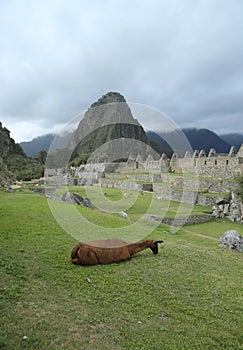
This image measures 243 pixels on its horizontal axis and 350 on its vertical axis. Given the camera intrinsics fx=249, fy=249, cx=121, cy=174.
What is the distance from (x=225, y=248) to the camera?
9.89 metres

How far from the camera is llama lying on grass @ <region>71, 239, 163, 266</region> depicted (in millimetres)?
6156

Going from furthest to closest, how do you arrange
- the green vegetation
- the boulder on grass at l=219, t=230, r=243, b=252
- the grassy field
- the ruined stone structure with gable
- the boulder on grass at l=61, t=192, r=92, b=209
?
the ruined stone structure with gable → the boulder on grass at l=61, t=192, r=92, b=209 → the green vegetation → the boulder on grass at l=219, t=230, r=243, b=252 → the grassy field

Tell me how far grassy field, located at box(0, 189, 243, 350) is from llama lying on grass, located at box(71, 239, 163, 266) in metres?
0.20

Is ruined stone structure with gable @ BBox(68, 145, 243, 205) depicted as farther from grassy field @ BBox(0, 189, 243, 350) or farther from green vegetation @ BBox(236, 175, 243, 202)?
grassy field @ BBox(0, 189, 243, 350)

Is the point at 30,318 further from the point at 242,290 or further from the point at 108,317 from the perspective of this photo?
the point at 242,290

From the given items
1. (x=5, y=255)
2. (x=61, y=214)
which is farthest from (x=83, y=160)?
(x=5, y=255)

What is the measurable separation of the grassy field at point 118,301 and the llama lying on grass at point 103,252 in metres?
0.20

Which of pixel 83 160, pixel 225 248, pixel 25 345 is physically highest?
pixel 83 160

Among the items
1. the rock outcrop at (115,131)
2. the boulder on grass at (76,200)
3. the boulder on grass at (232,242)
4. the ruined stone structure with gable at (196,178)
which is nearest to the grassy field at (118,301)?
the boulder on grass at (232,242)

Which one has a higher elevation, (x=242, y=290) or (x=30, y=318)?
(x=30, y=318)

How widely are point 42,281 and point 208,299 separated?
3348 millimetres

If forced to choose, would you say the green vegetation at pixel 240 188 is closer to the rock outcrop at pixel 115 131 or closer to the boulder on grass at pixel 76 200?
the rock outcrop at pixel 115 131

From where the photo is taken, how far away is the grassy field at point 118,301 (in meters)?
3.46

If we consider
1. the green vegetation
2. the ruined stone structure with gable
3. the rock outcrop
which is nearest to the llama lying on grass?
the rock outcrop
